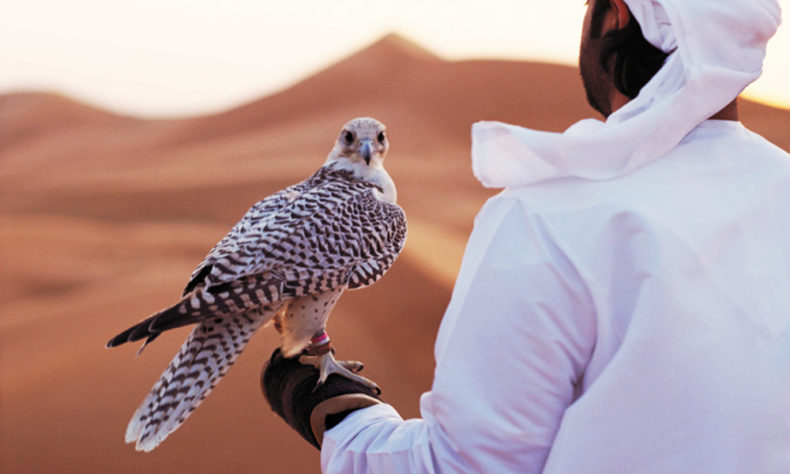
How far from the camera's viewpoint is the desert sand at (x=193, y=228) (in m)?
3.59

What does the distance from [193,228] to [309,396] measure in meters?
5.39

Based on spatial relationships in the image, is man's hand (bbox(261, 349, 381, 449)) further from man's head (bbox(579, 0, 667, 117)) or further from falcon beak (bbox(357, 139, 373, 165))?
falcon beak (bbox(357, 139, 373, 165))

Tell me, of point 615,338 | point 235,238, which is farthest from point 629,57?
point 235,238

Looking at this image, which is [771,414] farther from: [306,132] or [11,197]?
A: [306,132]

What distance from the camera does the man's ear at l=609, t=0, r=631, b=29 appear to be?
48.3 inches

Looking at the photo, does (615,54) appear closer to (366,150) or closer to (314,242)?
(314,242)

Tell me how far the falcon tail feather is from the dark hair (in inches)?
52.0

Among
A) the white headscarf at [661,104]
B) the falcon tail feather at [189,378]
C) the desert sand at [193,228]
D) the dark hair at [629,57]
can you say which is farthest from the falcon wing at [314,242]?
the desert sand at [193,228]

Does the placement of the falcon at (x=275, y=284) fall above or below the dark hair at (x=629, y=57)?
below

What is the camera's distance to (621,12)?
1.24m

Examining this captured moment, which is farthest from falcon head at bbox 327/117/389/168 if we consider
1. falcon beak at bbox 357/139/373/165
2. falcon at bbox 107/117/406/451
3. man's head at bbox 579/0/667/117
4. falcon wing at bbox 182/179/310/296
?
man's head at bbox 579/0/667/117

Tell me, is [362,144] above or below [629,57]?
below

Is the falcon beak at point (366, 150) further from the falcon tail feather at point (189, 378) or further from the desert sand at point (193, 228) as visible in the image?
the desert sand at point (193, 228)

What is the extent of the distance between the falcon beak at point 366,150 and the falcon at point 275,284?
0.14m
